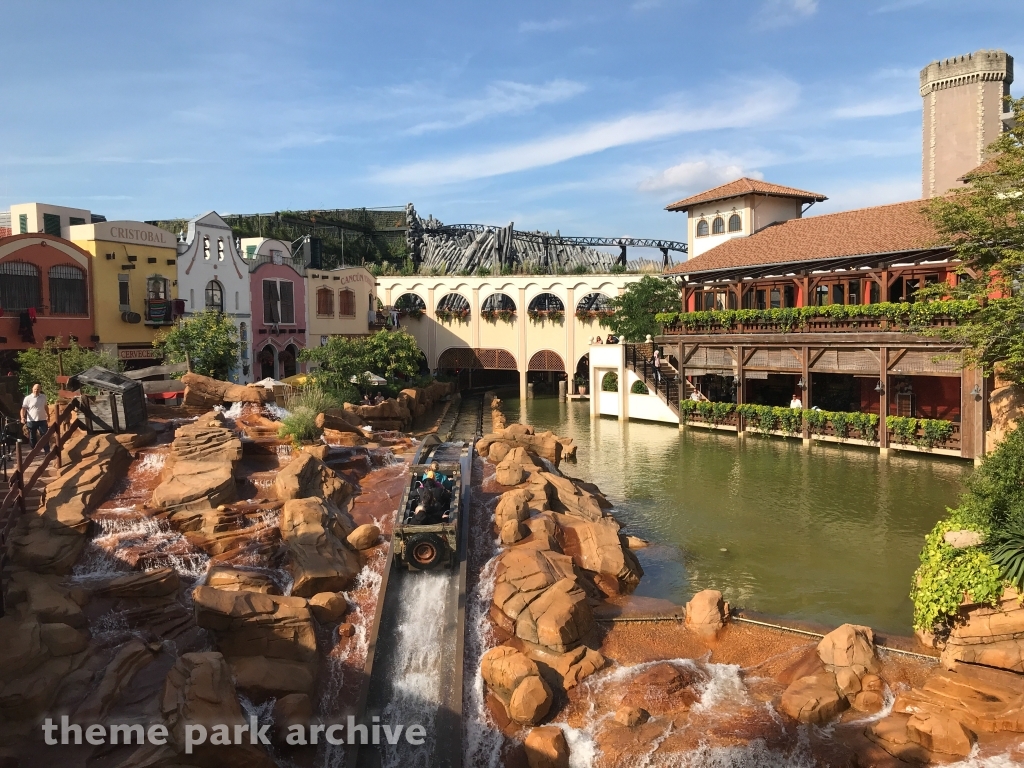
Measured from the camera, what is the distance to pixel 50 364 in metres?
26.3

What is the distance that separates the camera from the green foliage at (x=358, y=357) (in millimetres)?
35500

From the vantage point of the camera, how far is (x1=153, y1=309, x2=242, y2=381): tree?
3164cm

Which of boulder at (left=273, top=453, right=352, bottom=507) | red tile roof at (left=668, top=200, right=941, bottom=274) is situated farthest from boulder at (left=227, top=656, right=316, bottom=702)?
red tile roof at (left=668, top=200, right=941, bottom=274)

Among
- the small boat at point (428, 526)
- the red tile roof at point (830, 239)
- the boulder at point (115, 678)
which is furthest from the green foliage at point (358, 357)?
the boulder at point (115, 678)

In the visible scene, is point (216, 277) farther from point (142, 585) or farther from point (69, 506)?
point (142, 585)

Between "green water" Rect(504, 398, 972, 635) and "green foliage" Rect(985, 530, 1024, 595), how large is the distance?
243 cm

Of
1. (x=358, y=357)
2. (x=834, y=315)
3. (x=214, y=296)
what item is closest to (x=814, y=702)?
(x=834, y=315)

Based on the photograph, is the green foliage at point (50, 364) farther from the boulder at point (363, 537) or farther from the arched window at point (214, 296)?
the boulder at point (363, 537)

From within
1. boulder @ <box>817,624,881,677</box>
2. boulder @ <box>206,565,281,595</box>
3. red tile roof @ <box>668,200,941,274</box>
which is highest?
red tile roof @ <box>668,200,941,274</box>

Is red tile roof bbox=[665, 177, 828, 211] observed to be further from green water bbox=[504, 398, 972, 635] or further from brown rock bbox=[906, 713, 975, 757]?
brown rock bbox=[906, 713, 975, 757]

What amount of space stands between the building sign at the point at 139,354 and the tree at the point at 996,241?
30.2 m

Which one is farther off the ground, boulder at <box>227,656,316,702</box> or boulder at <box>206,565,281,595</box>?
boulder at <box>206,565,281,595</box>

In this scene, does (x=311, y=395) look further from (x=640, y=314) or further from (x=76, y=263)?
(x=640, y=314)

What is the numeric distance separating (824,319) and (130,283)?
94.5ft
